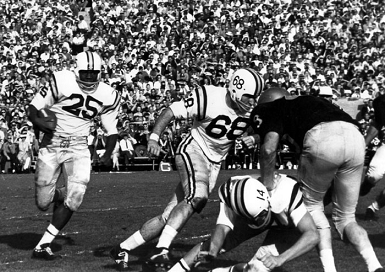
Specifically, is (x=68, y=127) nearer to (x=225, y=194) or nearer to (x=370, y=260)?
(x=225, y=194)

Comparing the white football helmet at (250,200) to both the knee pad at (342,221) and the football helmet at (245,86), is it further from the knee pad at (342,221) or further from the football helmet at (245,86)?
the football helmet at (245,86)

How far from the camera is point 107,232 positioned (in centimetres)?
948

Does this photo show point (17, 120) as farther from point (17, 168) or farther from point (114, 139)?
point (114, 139)

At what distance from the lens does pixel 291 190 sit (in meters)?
6.20

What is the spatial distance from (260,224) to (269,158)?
0.62 meters

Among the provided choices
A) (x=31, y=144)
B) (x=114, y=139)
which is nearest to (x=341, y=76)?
(x=31, y=144)

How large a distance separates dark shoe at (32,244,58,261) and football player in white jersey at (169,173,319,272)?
2.05 m

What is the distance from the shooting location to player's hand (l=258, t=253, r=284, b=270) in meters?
5.85

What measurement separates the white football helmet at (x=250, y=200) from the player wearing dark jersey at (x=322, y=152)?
0.42 meters

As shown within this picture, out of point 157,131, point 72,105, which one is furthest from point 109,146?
point 157,131

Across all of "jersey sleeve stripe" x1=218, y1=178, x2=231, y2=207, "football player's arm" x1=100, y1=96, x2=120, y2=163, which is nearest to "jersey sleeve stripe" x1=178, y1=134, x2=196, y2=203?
"football player's arm" x1=100, y1=96, x2=120, y2=163

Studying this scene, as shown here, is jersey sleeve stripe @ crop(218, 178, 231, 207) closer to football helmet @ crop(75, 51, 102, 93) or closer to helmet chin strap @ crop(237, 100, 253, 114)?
helmet chin strap @ crop(237, 100, 253, 114)

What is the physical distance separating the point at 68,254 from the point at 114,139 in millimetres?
1399

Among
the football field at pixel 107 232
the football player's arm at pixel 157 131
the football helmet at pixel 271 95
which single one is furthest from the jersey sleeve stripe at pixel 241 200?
the football player's arm at pixel 157 131
